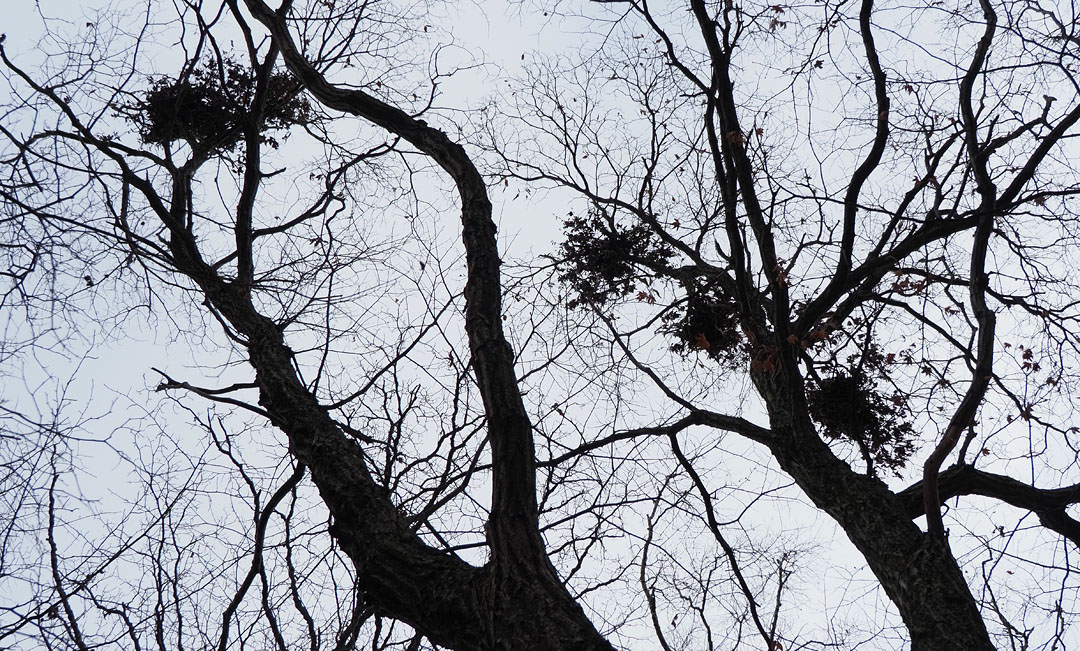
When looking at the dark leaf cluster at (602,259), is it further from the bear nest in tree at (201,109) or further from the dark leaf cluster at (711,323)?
the bear nest in tree at (201,109)

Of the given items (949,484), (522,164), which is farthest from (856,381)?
(522,164)

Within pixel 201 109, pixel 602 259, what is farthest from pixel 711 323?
pixel 201 109

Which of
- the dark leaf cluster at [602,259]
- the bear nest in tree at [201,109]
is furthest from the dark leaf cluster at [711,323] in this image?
the bear nest in tree at [201,109]

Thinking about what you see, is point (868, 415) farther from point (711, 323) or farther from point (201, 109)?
point (201, 109)

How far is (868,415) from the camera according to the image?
414 cm

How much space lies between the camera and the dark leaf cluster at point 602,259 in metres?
4.63

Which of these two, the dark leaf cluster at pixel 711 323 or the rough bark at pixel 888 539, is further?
the dark leaf cluster at pixel 711 323

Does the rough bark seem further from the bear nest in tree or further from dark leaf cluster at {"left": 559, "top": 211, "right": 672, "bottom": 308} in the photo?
the bear nest in tree

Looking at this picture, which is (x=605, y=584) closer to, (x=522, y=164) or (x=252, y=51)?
(x=522, y=164)

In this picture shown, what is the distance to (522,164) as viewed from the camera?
526cm

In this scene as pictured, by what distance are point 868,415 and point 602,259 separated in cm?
170

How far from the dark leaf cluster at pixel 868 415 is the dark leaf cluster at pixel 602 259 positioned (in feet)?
4.19

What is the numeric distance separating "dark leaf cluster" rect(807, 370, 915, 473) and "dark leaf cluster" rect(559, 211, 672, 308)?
4.19 ft

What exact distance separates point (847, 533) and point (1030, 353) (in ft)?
5.71
